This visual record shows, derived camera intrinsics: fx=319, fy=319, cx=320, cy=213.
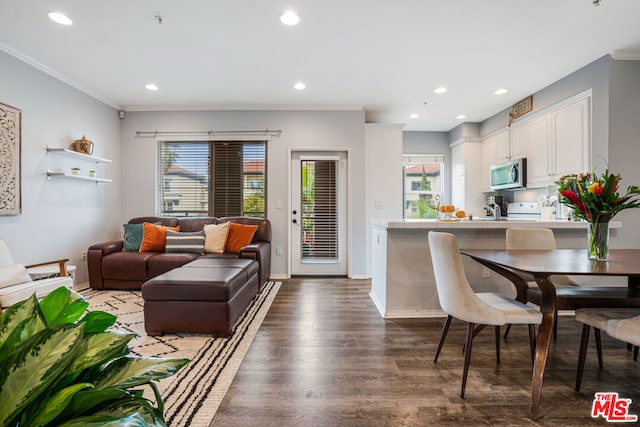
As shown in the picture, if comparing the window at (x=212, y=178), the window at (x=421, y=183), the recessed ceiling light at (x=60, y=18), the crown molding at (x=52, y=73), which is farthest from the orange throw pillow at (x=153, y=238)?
the window at (x=421, y=183)

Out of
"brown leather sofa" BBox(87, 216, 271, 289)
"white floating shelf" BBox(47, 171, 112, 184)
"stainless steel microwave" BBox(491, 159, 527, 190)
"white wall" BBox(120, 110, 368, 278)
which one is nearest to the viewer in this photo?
"white floating shelf" BBox(47, 171, 112, 184)

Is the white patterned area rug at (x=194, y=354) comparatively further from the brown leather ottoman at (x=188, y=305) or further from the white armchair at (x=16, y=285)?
the white armchair at (x=16, y=285)

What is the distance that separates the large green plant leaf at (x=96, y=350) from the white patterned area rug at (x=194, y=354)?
4.43 feet

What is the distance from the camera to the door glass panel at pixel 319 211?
4977mm

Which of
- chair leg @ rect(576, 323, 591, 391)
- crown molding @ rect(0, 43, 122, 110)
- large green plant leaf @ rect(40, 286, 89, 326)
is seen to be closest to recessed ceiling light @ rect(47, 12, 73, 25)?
crown molding @ rect(0, 43, 122, 110)

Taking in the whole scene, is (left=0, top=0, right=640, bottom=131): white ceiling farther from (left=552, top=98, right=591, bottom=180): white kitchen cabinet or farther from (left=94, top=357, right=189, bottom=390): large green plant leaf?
(left=94, top=357, right=189, bottom=390): large green plant leaf

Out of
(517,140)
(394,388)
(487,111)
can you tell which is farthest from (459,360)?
(487,111)

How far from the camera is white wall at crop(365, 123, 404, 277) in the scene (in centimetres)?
517

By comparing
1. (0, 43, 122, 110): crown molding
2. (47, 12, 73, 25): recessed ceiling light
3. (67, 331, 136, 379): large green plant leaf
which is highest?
(47, 12, 73, 25): recessed ceiling light

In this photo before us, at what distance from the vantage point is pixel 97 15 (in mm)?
2693

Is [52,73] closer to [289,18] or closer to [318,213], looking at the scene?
[289,18]

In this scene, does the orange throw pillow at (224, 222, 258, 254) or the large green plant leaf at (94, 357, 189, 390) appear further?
the orange throw pillow at (224, 222, 258, 254)

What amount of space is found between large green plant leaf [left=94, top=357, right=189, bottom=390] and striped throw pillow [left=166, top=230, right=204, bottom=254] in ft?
12.9

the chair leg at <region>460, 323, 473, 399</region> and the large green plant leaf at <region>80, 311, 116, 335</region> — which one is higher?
the large green plant leaf at <region>80, 311, 116, 335</region>
